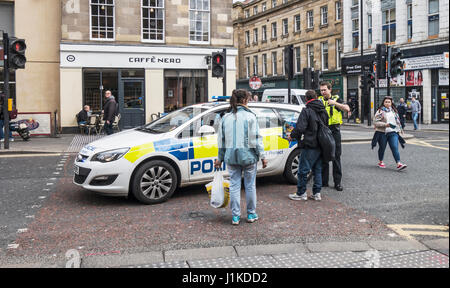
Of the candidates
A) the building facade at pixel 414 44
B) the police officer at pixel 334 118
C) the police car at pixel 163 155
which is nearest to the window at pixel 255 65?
the building facade at pixel 414 44

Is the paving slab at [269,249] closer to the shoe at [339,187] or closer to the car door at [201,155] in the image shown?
the car door at [201,155]

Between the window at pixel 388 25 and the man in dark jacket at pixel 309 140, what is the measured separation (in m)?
29.4

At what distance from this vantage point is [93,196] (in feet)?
A: 26.2

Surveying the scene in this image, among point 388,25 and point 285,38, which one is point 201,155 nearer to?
point 388,25

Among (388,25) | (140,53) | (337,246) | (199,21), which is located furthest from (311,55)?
(337,246)

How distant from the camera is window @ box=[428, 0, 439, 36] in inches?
1163

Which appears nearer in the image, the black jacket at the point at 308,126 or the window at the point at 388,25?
the black jacket at the point at 308,126

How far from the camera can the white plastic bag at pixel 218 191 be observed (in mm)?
5988

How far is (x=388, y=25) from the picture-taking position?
112 ft

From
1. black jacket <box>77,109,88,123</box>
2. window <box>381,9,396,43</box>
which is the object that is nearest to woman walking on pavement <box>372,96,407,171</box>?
black jacket <box>77,109,88,123</box>

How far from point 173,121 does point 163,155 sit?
0.89 meters

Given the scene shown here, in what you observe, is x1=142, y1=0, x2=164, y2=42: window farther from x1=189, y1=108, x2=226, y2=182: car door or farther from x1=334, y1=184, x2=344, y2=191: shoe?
x1=334, y1=184, x2=344, y2=191: shoe

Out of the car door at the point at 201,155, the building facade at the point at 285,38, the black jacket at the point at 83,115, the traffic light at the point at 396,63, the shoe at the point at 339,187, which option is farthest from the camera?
the building facade at the point at 285,38
